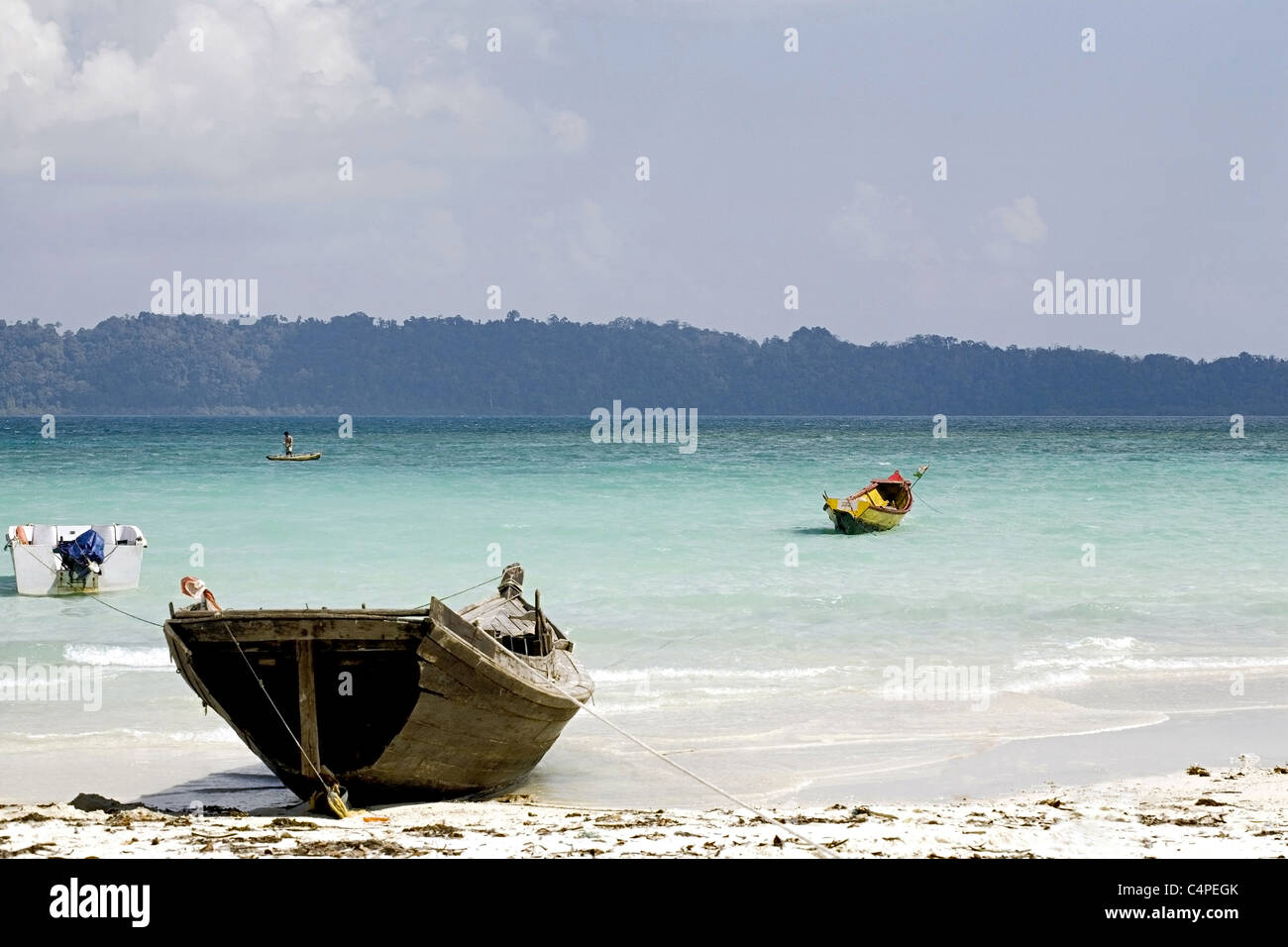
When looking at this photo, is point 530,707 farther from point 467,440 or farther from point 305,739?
point 467,440

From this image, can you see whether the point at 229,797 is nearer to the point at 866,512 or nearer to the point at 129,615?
the point at 129,615

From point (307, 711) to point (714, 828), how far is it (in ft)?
8.56

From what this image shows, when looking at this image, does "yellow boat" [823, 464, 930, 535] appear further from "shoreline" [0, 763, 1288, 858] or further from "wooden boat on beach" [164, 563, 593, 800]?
"wooden boat on beach" [164, 563, 593, 800]

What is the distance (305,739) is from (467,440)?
86.0 meters

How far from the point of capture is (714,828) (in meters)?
7.36

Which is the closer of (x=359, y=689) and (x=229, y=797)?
(x=359, y=689)

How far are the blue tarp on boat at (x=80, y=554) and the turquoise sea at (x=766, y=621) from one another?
50 centimetres

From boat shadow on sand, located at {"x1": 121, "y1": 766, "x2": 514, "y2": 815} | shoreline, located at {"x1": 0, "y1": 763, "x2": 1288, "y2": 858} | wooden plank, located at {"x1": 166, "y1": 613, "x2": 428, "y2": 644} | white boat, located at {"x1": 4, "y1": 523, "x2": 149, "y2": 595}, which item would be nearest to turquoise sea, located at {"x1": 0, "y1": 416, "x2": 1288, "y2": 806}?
boat shadow on sand, located at {"x1": 121, "y1": 766, "x2": 514, "y2": 815}

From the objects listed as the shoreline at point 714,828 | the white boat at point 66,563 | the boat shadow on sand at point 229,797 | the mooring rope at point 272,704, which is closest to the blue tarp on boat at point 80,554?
A: the white boat at point 66,563

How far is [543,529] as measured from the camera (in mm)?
28172

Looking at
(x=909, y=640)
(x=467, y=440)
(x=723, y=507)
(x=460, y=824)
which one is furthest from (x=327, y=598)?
(x=467, y=440)

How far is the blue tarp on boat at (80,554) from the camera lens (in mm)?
17859

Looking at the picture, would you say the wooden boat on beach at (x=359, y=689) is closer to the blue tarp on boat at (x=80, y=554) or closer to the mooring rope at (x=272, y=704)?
the mooring rope at (x=272, y=704)

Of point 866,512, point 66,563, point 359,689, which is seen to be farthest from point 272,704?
point 866,512
